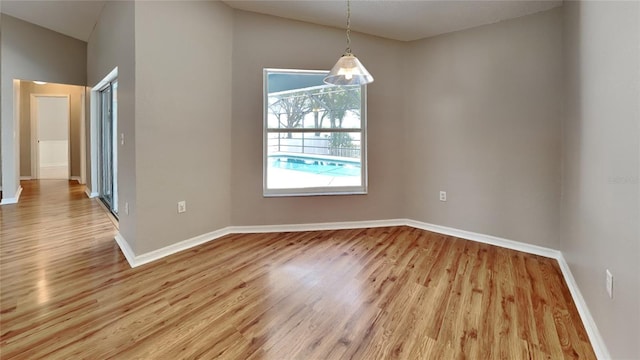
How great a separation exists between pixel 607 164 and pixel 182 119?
3347 millimetres

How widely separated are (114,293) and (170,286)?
14.7 inches

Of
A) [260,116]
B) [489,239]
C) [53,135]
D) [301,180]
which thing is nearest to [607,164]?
[489,239]

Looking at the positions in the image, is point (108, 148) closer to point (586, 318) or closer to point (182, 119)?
point (182, 119)

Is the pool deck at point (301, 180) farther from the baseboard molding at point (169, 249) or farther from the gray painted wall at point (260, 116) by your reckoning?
the baseboard molding at point (169, 249)

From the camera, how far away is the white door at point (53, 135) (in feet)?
27.2

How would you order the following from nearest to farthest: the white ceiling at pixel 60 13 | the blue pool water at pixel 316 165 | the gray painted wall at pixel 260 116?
the gray painted wall at pixel 260 116, the blue pool water at pixel 316 165, the white ceiling at pixel 60 13

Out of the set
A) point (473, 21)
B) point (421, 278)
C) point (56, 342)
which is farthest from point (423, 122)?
point (56, 342)

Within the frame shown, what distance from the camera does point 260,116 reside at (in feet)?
12.3

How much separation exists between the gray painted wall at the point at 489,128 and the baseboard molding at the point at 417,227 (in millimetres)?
80

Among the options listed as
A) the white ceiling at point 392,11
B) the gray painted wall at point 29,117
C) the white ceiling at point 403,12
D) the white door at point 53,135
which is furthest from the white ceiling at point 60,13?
the white door at point 53,135

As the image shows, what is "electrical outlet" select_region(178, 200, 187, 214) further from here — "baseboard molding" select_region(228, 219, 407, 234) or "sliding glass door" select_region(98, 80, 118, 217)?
"sliding glass door" select_region(98, 80, 118, 217)

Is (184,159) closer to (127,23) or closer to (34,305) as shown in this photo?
(127,23)

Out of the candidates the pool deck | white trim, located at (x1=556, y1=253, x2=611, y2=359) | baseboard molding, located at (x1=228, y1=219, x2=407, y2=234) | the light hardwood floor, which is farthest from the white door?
white trim, located at (x1=556, y1=253, x2=611, y2=359)

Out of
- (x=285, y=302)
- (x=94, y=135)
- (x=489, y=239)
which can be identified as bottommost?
(x=285, y=302)
